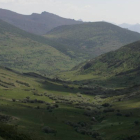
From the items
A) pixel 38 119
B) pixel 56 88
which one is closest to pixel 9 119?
pixel 38 119

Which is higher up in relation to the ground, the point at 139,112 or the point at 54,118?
the point at 139,112

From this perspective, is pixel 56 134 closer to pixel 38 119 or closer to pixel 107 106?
pixel 38 119

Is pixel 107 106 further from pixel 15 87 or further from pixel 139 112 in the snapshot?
pixel 15 87

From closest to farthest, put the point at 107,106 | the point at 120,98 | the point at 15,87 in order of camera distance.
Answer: the point at 107,106, the point at 120,98, the point at 15,87

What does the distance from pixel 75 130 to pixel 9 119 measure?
19398 millimetres

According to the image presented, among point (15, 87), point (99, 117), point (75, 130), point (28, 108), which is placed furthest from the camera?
point (15, 87)

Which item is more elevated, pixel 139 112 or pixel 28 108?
pixel 139 112

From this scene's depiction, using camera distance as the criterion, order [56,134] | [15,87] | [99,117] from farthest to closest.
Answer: [15,87]
[99,117]
[56,134]

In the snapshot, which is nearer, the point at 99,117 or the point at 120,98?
the point at 99,117

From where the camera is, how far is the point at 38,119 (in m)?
89.2

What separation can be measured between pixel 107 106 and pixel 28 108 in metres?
33.3

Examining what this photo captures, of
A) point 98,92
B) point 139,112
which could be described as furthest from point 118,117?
point 98,92

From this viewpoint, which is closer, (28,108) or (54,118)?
(54,118)

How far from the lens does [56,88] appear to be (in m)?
172
